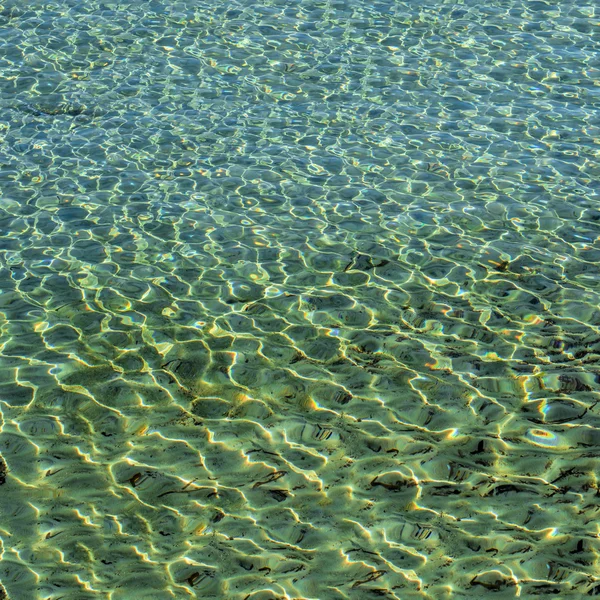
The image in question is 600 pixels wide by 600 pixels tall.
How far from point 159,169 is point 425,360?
2.65 meters

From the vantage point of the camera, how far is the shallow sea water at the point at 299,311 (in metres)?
3.32

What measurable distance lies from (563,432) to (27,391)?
256cm

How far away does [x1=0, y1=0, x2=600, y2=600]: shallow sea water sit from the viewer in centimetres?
332

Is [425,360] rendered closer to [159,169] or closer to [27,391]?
[27,391]

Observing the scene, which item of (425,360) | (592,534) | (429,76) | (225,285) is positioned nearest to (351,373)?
(425,360)

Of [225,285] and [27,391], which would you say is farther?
[225,285]

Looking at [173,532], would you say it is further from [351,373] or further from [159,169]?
[159,169]

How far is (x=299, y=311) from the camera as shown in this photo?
182 inches

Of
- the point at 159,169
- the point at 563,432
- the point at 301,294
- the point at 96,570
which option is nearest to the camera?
the point at 96,570

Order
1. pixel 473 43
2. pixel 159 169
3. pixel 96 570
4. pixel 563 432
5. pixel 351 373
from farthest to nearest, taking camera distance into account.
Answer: pixel 473 43 → pixel 159 169 → pixel 351 373 → pixel 563 432 → pixel 96 570

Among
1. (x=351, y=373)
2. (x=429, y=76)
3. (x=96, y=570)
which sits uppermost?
(x=429, y=76)

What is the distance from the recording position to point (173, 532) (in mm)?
3369

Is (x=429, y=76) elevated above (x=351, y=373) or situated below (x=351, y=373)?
above

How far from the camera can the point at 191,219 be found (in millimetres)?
5406
